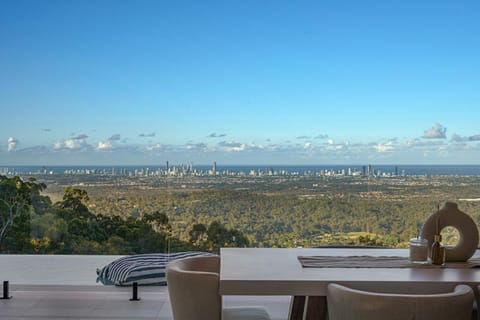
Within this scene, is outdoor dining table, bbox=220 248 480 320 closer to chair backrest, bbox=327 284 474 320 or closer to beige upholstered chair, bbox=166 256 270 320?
beige upholstered chair, bbox=166 256 270 320

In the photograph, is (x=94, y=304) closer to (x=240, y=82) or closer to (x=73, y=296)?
(x=73, y=296)

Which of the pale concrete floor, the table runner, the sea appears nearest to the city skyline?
the sea

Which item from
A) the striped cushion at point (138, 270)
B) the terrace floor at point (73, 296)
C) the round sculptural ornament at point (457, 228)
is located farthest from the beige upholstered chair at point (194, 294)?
the striped cushion at point (138, 270)

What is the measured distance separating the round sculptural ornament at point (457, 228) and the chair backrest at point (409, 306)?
783 mm

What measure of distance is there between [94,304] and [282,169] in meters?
2.09

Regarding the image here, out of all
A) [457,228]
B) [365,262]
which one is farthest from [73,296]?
[457,228]

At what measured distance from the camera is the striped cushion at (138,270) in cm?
513

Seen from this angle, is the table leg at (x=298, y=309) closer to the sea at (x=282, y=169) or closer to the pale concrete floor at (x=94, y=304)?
the pale concrete floor at (x=94, y=304)

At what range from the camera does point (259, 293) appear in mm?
2373

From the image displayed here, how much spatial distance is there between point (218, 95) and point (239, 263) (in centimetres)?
350

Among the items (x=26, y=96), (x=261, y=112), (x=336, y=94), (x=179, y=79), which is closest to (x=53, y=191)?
(x=26, y=96)

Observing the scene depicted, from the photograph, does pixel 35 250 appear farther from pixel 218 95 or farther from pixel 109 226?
pixel 218 95

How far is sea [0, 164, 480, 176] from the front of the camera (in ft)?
17.9

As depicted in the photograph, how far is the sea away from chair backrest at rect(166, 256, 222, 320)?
2.90 meters
